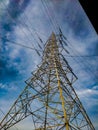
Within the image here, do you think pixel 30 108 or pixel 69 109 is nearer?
pixel 69 109

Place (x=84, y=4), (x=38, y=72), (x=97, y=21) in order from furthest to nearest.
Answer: (x=38, y=72) → (x=97, y=21) → (x=84, y=4)

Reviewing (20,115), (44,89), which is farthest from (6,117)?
(44,89)

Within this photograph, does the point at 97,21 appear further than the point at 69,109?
No

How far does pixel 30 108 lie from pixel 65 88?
88.1 inches

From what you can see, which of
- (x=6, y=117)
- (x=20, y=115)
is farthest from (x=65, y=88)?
(x=6, y=117)

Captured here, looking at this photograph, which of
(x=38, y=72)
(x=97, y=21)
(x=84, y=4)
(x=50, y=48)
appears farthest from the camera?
(x=50, y=48)

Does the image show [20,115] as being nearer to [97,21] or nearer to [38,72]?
[38,72]

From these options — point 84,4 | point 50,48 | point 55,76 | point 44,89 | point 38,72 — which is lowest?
point 84,4

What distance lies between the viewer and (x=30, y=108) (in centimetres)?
935

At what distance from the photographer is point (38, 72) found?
10766mm

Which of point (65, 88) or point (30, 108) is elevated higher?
point (65, 88)

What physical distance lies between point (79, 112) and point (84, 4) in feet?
26.0

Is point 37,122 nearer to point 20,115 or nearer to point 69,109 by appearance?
point 20,115

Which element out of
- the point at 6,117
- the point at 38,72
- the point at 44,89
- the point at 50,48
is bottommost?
the point at 6,117
